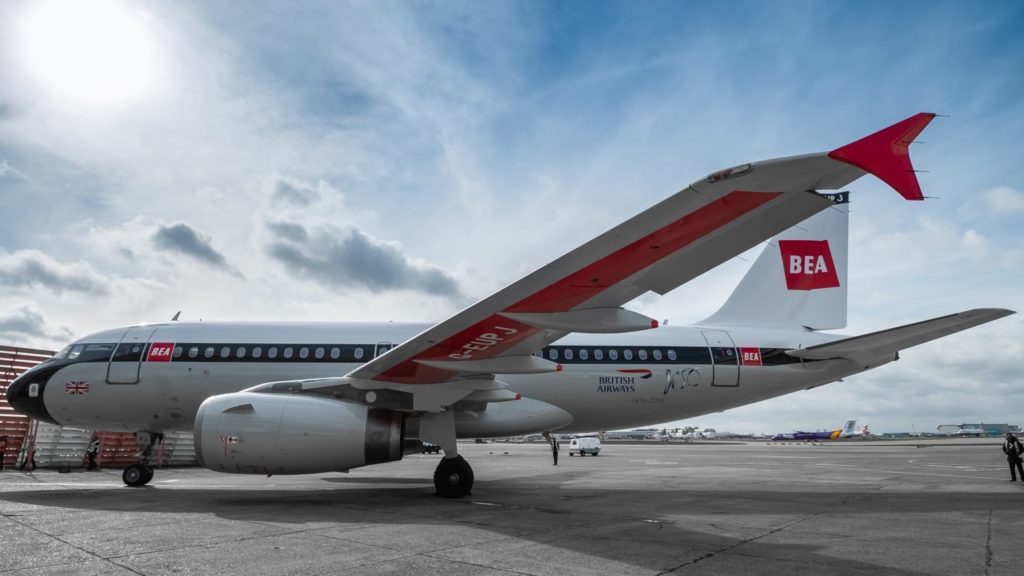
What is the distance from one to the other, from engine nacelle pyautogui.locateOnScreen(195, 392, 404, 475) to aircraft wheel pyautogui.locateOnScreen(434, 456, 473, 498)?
4.81 ft

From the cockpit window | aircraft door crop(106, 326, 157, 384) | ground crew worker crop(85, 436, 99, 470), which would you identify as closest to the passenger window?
aircraft door crop(106, 326, 157, 384)

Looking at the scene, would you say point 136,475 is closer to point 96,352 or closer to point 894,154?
point 96,352

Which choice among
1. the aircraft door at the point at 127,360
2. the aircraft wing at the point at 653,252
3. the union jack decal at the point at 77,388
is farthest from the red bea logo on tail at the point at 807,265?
the union jack decal at the point at 77,388

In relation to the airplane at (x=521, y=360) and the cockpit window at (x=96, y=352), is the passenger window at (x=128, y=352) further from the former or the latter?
the cockpit window at (x=96, y=352)

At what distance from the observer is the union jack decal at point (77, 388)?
41.1 feet

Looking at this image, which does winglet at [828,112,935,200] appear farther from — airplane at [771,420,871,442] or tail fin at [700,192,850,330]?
airplane at [771,420,871,442]

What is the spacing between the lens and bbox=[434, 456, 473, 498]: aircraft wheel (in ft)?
35.1

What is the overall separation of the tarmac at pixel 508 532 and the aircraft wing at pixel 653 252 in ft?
7.77

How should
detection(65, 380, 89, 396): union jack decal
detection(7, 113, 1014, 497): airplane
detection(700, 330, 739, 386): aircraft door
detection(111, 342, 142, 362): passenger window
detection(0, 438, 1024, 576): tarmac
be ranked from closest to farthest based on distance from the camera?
detection(0, 438, 1024, 576): tarmac → detection(7, 113, 1014, 497): airplane → detection(65, 380, 89, 396): union jack decal → detection(111, 342, 142, 362): passenger window → detection(700, 330, 739, 386): aircraft door

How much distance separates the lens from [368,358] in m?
12.4

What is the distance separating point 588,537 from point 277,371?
26.3 feet

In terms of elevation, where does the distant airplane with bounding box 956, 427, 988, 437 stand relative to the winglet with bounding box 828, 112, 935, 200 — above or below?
below

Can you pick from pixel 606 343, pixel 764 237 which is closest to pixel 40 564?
pixel 764 237

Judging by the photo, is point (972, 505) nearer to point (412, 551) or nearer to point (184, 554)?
point (412, 551)
